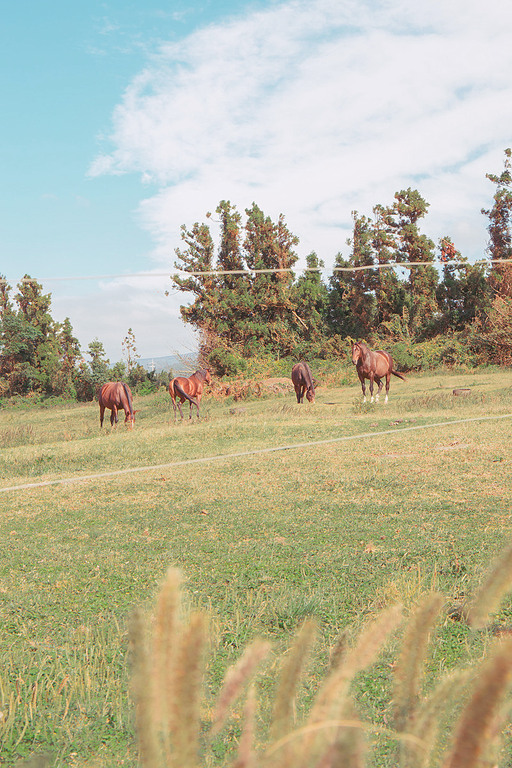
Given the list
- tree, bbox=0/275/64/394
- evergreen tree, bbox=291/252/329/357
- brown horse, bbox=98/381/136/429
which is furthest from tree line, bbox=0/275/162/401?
brown horse, bbox=98/381/136/429

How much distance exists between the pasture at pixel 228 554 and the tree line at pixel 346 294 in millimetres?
22392

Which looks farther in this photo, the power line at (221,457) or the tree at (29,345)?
the tree at (29,345)

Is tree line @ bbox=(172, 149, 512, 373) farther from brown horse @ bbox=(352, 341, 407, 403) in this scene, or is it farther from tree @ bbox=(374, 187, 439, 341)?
brown horse @ bbox=(352, 341, 407, 403)

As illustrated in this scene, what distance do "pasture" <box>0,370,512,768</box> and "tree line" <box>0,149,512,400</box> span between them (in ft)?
72.3

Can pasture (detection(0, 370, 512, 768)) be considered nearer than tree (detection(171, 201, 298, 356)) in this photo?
Yes

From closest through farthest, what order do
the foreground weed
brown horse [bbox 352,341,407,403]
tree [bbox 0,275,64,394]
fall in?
the foreground weed, brown horse [bbox 352,341,407,403], tree [bbox 0,275,64,394]

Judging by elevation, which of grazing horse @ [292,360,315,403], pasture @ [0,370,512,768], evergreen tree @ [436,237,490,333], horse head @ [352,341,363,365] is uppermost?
evergreen tree @ [436,237,490,333]

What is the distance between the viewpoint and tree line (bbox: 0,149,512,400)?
102 feet

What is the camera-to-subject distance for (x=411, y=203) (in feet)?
107

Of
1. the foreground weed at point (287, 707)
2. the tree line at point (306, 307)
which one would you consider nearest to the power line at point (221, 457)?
the foreground weed at point (287, 707)

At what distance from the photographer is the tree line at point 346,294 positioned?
102 feet

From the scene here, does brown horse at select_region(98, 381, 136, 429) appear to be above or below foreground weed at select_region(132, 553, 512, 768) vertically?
below

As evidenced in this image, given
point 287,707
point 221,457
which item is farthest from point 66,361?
point 287,707

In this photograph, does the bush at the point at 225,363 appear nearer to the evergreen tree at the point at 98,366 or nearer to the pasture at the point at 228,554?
the evergreen tree at the point at 98,366
